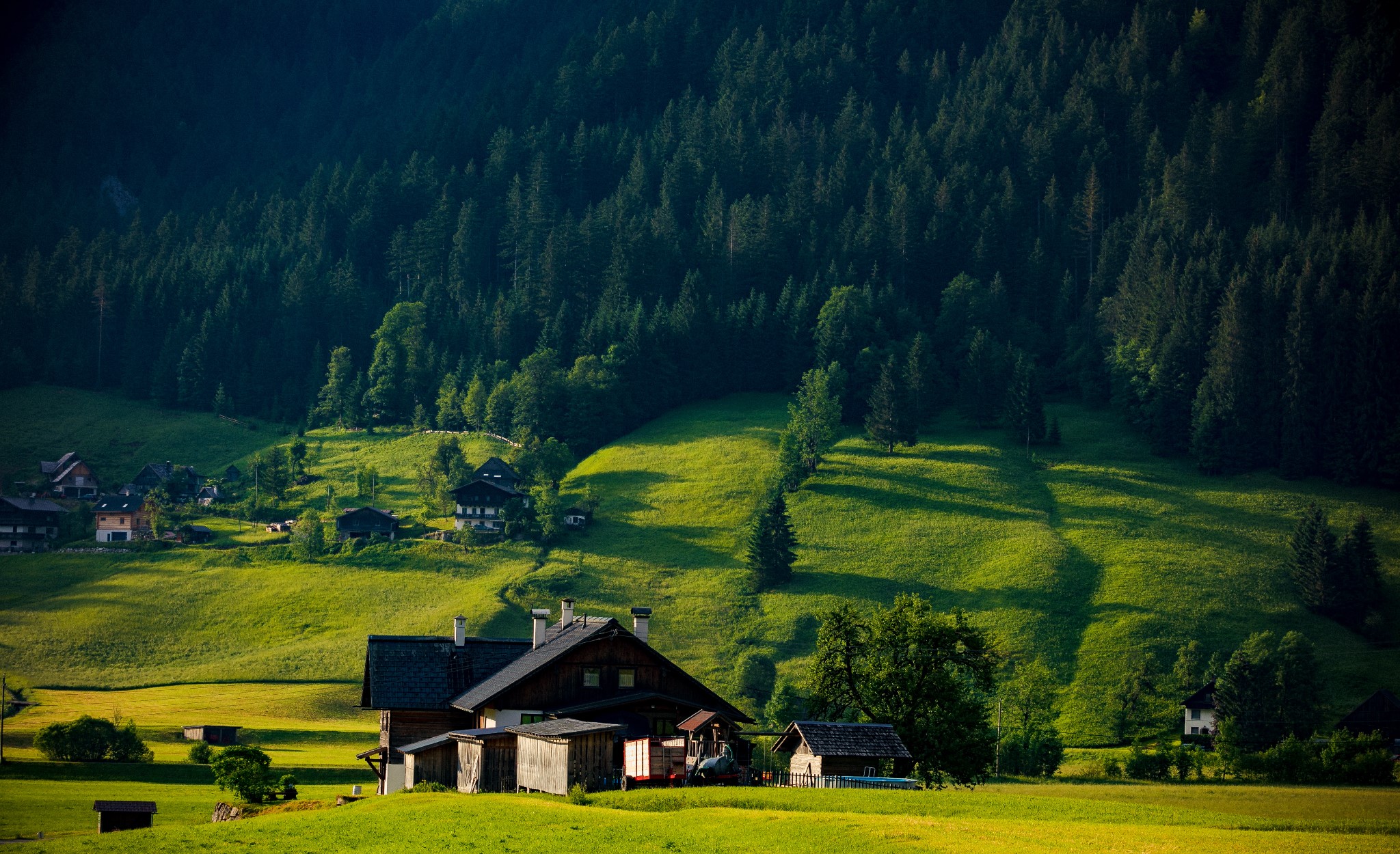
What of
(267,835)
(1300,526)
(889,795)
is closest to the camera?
(267,835)

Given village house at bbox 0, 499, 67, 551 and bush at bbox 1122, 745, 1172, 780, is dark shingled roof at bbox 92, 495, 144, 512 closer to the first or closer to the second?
village house at bbox 0, 499, 67, 551

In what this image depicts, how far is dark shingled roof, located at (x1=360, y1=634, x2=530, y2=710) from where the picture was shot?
2258 inches

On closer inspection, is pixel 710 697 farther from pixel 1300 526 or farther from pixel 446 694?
pixel 1300 526

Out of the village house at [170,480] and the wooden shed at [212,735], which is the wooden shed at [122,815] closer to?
the wooden shed at [212,735]

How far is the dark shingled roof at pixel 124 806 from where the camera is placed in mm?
48969

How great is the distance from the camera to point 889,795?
43.5 m

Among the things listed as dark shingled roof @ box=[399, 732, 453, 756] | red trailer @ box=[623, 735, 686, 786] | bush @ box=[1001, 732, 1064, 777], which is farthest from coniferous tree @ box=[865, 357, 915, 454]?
red trailer @ box=[623, 735, 686, 786]

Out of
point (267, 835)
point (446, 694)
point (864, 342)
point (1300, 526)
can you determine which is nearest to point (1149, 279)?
point (864, 342)

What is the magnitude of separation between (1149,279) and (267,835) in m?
156

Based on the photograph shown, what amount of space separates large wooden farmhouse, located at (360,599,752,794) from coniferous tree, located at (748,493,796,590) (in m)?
59.2

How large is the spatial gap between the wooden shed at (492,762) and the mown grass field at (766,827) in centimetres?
455

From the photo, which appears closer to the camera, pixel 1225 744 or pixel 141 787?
pixel 141 787

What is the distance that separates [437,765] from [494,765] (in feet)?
13.3

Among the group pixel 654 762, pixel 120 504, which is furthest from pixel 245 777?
pixel 120 504
